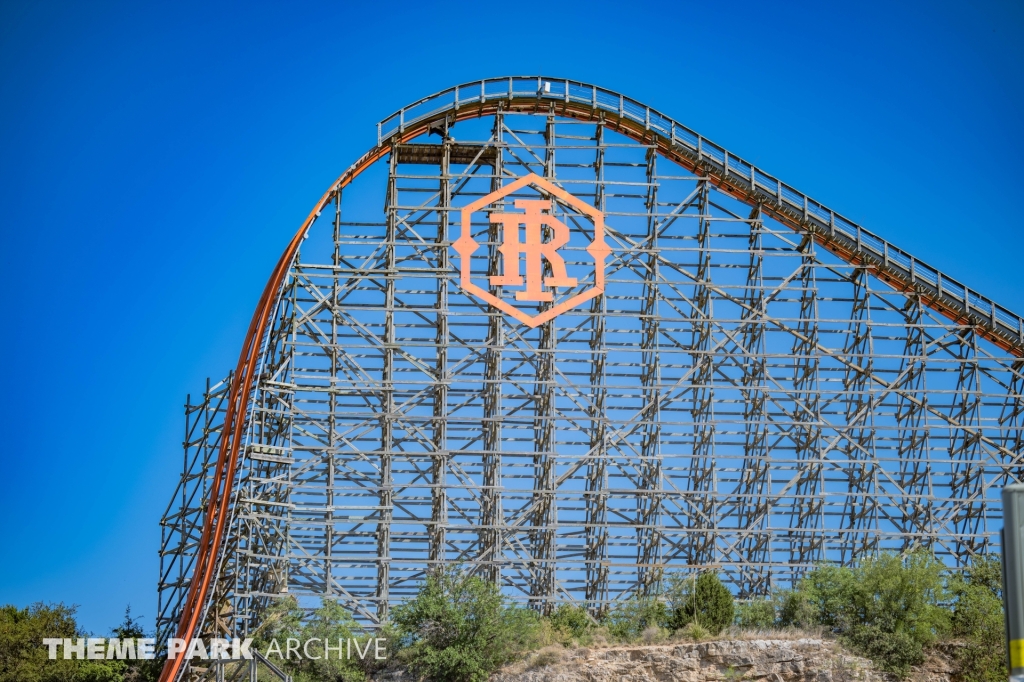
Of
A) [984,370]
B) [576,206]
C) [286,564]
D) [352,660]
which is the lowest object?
[352,660]

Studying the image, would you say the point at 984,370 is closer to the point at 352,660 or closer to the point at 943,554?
the point at 943,554

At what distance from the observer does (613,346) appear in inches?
1228

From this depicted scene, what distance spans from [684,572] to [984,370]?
29.5ft

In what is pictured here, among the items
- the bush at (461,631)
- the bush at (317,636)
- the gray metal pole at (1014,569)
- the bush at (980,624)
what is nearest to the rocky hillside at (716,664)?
the bush at (461,631)

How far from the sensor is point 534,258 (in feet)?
101

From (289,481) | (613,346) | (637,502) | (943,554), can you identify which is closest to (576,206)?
(613,346)

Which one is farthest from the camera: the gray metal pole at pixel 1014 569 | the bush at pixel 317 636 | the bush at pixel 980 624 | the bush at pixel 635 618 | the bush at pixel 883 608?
the bush at pixel 635 618

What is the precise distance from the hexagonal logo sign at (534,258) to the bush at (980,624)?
1025 cm

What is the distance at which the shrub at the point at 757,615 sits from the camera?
27.5 meters

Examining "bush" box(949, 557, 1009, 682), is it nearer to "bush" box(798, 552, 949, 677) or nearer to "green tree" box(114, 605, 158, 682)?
"bush" box(798, 552, 949, 677)

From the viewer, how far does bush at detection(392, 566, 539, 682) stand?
86.1ft

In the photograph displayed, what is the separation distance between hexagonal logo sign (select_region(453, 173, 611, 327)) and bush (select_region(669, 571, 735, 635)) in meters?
6.90

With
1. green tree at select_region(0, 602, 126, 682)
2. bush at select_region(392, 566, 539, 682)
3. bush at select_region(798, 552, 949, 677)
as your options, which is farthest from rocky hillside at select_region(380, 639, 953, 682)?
green tree at select_region(0, 602, 126, 682)

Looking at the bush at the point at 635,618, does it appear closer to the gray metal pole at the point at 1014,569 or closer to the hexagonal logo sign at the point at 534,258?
the hexagonal logo sign at the point at 534,258
